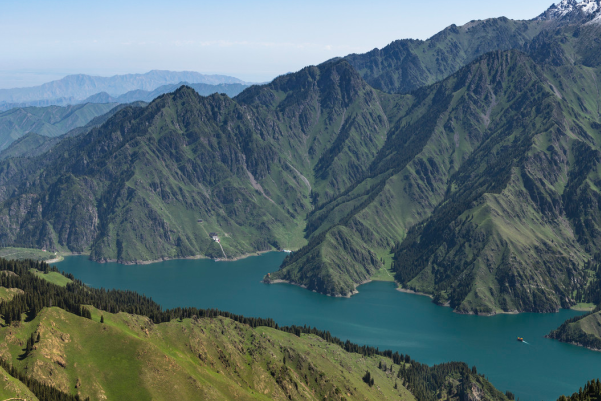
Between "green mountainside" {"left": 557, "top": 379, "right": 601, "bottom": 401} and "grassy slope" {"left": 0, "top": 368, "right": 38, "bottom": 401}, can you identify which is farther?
"grassy slope" {"left": 0, "top": 368, "right": 38, "bottom": 401}

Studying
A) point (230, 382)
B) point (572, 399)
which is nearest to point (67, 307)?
point (230, 382)

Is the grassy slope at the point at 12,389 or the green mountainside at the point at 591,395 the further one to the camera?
the grassy slope at the point at 12,389

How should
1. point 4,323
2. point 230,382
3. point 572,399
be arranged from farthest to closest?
1. point 230,382
2. point 4,323
3. point 572,399

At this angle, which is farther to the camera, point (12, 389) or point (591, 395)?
point (12, 389)

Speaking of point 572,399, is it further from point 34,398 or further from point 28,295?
point 28,295

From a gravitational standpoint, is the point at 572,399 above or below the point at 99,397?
above

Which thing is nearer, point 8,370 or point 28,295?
point 8,370

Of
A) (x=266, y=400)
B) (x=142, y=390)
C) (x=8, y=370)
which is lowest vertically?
(x=266, y=400)

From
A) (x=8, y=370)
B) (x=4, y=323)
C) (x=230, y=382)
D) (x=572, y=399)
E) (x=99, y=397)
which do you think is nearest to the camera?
(x=572, y=399)

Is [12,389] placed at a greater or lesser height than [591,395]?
lesser

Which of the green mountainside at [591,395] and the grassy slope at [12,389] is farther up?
the green mountainside at [591,395]

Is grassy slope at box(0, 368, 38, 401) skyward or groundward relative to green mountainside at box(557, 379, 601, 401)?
groundward
